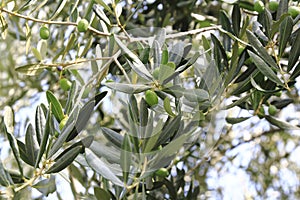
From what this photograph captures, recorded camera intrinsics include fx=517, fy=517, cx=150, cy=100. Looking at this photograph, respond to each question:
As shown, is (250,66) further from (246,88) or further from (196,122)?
(196,122)

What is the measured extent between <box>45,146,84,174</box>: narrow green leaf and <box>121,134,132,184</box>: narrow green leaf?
0.21 feet

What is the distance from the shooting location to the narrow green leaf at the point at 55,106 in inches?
26.4

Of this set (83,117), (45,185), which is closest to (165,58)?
(83,117)

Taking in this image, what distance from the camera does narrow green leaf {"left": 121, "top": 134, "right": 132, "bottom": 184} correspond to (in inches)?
21.5

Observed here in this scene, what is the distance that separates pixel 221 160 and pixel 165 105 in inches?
49.1

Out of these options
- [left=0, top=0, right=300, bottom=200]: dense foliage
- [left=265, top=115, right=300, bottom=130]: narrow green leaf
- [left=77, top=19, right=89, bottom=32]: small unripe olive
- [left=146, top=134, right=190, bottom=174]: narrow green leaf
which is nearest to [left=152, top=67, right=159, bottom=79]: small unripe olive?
[left=0, top=0, right=300, bottom=200]: dense foliage

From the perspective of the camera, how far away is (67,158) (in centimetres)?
60

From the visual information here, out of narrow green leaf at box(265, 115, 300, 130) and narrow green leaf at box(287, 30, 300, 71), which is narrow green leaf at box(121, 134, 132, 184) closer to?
narrow green leaf at box(287, 30, 300, 71)

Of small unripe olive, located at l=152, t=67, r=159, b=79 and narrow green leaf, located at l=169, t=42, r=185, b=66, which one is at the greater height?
narrow green leaf, located at l=169, t=42, r=185, b=66

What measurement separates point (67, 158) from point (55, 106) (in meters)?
0.11

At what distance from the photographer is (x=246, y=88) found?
770mm

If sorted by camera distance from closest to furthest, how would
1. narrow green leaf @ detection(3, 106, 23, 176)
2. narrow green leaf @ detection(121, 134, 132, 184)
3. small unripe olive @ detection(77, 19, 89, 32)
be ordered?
narrow green leaf @ detection(121, 134, 132, 184)
narrow green leaf @ detection(3, 106, 23, 176)
small unripe olive @ detection(77, 19, 89, 32)

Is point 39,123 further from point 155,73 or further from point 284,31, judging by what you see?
point 284,31

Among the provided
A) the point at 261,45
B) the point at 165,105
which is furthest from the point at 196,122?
the point at 261,45
